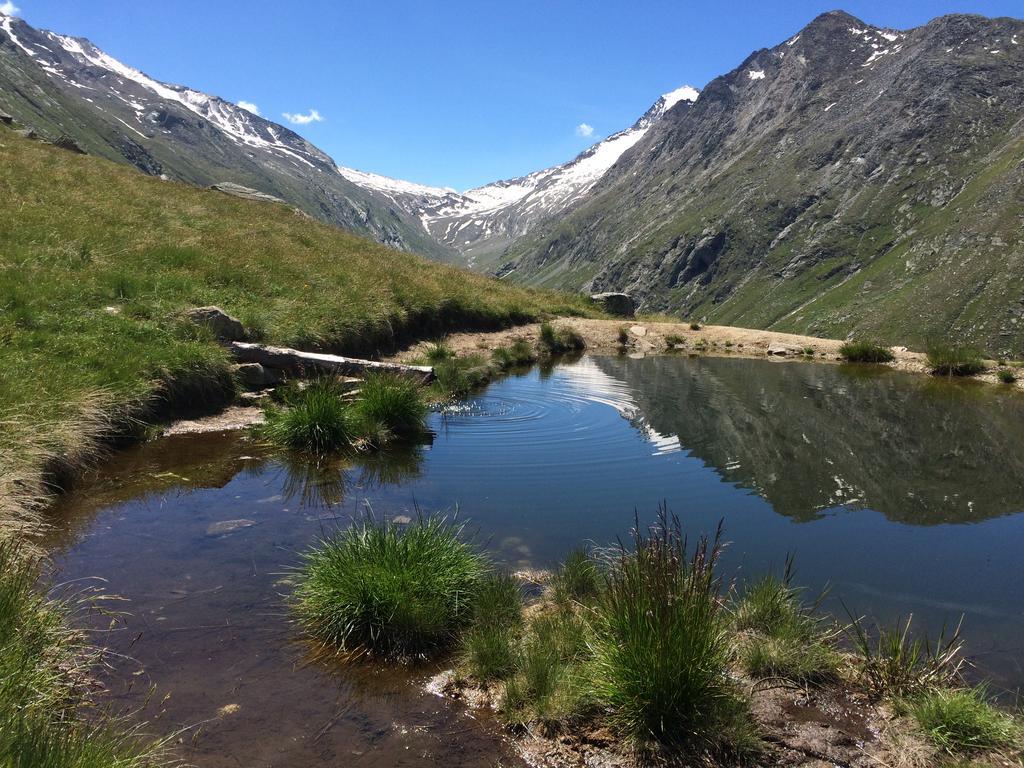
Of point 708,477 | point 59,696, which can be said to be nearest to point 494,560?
point 59,696

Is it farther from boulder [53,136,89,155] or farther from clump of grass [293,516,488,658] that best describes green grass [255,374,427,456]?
boulder [53,136,89,155]

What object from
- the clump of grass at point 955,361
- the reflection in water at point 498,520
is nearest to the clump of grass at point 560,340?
the reflection in water at point 498,520

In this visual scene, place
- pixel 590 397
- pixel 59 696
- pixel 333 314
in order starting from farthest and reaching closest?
1. pixel 333 314
2. pixel 590 397
3. pixel 59 696

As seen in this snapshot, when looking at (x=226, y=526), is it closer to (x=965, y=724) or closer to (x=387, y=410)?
(x=387, y=410)

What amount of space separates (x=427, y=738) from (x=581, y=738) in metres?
1.34

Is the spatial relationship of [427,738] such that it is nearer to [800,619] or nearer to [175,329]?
[800,619]

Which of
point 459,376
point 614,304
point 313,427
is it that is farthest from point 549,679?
point 614,304

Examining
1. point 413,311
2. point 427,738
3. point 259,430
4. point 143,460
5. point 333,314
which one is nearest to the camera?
point 427,738

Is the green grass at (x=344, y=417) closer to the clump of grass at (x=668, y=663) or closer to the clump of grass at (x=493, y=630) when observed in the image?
the clump of grass at (x=493, y=630)

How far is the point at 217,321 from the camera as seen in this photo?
1780 centimetres

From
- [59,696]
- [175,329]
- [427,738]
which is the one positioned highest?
[175,329]

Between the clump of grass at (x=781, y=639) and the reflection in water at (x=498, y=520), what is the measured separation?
4.65ft

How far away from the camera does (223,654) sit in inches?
243

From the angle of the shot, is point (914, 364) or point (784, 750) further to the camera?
point (914, 364)
